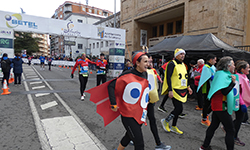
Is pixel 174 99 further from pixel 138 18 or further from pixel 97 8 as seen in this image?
pixel 97 8

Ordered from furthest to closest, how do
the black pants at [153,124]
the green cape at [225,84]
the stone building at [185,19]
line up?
the stone building at [185,19], the black pants at [153,124], the green cape at [225,84]

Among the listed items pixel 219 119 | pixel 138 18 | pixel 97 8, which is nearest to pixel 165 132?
pixel 219 119

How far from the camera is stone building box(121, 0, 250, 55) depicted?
1497 cm

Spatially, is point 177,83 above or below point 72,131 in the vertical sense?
above

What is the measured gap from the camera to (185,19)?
17.8 meters

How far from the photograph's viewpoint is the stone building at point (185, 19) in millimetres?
14969


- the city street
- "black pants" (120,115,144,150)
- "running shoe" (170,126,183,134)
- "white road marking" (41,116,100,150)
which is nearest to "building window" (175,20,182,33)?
the city street

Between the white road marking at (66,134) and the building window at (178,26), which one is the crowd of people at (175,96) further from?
the building window at (178,26)

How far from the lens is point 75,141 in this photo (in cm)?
346

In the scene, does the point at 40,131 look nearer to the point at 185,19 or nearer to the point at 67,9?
the point at 185,19

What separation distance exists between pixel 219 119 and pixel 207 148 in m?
Result: 0.65

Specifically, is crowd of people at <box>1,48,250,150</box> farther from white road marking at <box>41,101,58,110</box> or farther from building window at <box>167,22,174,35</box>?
building window at <box>167,22,174,35</box>

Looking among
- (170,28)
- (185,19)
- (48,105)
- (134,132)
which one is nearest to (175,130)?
(134,132)

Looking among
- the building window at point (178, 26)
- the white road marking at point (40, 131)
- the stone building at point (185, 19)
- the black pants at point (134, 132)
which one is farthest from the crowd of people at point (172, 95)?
the building window at point (178, 26)
